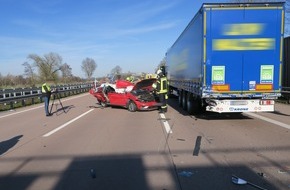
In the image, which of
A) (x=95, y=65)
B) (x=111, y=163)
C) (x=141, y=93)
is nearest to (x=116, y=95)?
(x=141, y=93)

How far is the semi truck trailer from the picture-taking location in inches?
453

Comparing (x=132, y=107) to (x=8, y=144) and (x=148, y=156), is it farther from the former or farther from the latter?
(x=148, y=156)

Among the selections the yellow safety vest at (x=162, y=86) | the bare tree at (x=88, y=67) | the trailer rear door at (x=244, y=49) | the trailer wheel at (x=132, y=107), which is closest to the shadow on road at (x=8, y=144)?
the trailer rear door at (x=244, y=49)

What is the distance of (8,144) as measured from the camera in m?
9.37

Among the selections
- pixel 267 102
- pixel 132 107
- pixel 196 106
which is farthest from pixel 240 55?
pixel 132 107

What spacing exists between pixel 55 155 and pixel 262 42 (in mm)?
7622

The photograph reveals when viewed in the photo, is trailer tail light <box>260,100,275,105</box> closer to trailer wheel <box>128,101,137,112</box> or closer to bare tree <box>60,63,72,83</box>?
trailer wheel <box>128,101,137,112</box>

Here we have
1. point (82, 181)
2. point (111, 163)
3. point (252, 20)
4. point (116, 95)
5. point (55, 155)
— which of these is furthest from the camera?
point (116, 95)

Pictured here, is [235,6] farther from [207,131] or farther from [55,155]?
[55,155]

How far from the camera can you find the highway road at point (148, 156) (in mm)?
5637

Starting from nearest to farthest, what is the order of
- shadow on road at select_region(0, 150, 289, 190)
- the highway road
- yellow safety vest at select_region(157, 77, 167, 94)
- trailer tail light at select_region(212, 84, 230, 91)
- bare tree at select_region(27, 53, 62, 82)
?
1. shadow on road at select_region(0, 150, 289, 190)
2. the highway road
3. trailer tail light at select_region(212, 84, 230, 91)
4. yellow safety vest at select_region(157, 77, 167, 94)
5. bare tree at select_region(27, 53, 62, 82)

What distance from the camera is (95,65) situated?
413 feet

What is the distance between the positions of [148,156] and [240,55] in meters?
5.96

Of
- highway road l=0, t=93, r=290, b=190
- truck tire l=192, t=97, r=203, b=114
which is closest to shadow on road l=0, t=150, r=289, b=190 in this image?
highway road l=0, t=93, r=290, b=190
